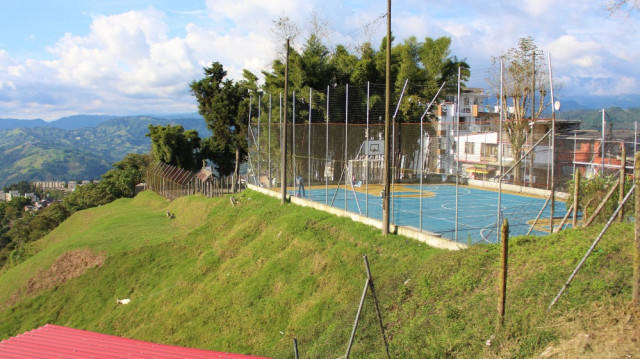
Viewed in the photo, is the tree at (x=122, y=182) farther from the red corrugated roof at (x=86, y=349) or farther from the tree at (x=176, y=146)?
the red corrugated roof at (x=86, y=349)

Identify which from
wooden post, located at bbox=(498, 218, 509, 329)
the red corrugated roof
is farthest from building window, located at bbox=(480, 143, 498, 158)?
the red corrugated roof

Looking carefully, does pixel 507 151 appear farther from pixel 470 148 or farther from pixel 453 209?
pixel 453 209

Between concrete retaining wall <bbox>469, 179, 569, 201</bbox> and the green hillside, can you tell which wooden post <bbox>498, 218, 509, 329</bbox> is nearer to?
the green hillside

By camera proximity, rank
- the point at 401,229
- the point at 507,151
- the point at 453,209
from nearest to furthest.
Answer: the point at 401,229, the point at 453,209, the point at 507,151

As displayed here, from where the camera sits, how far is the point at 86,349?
8.88 m

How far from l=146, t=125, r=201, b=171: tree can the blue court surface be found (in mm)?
26485

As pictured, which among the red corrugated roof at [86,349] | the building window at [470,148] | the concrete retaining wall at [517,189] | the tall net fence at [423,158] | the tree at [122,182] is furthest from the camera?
the tree at [122,182]

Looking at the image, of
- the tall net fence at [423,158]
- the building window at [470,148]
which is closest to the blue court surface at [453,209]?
the tall net fence at [423,158]

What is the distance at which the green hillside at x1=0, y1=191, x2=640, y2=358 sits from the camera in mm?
6895

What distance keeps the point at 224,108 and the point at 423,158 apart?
23.4m

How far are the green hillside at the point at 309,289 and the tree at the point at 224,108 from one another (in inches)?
723

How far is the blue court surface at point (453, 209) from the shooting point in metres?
15.2

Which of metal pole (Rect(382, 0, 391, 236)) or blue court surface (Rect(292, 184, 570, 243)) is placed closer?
metal pole (Rect(382, 0, 391, 236))

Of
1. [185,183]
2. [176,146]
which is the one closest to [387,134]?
[185,183]
